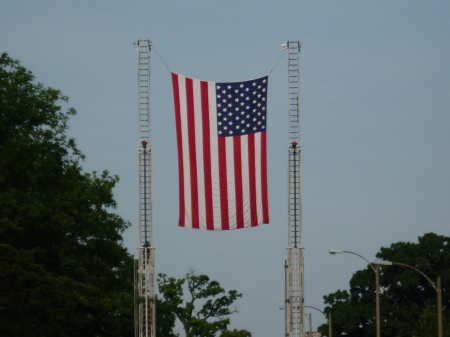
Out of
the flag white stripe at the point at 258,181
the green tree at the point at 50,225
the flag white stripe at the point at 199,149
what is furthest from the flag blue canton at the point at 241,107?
the green tree at the point at 50,225

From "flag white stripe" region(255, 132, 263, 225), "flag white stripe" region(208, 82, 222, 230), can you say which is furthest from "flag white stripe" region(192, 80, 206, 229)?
"flag white stripe" region(255, 132, 263, 225)

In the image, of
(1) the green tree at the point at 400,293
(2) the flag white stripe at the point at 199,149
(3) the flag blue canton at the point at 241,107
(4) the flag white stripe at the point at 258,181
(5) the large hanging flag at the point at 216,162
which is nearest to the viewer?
(2) the flag white stripe at the point at 199,149

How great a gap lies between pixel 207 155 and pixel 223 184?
4.69ft

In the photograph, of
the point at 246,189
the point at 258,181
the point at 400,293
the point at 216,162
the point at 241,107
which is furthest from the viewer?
the point at 400,293

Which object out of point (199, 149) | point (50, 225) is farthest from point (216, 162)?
point (50, 225)

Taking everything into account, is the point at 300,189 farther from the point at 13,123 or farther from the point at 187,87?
the point at 13,123

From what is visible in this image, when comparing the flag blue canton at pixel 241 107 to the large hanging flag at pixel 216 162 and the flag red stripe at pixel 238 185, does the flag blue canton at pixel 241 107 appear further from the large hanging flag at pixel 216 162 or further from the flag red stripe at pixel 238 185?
the flag red stripe at pixel 238 185

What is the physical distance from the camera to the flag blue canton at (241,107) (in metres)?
42.7

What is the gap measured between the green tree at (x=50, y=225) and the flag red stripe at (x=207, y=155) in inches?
362

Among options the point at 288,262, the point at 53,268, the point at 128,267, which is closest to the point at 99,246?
the point at 53,268

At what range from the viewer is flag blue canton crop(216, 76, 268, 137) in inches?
1679

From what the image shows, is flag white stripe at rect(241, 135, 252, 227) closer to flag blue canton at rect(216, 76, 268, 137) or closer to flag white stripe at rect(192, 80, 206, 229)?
flag blue canton at rect(216, 76, 268, 137)

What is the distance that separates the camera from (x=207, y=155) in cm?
4206

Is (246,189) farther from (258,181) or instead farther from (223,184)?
(223,184)
